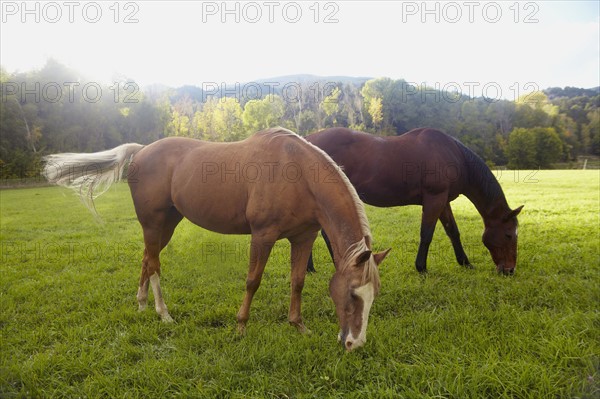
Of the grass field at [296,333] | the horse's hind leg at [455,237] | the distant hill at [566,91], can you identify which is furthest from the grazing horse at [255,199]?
the distant hill at [566,91]

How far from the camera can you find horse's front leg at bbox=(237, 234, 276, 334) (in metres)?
3.38

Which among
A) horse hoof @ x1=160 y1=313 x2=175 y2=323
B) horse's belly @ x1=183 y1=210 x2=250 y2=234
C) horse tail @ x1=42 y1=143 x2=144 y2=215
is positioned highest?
horse tail @ x1=42 y1=143 x2=144 y2=215

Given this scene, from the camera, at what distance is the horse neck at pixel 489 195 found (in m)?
5.17

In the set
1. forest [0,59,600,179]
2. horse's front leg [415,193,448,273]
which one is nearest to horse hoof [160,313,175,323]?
horse's front leg [415,193,448,273]

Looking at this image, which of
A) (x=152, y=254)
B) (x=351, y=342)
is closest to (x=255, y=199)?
(x=351, y=342)

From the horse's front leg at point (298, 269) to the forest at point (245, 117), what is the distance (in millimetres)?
15846

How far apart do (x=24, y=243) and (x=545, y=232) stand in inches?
503

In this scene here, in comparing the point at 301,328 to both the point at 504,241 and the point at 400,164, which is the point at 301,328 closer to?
the point at 400,164

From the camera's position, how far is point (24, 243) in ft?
26.9

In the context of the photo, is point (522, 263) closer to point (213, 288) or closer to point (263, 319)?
point (263, 319)

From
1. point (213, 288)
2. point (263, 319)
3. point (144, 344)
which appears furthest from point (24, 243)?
point (263, 319)

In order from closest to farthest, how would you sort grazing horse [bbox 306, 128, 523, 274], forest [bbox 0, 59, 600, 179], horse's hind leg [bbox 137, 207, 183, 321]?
horse's hind leg [bbox 137, 207, 183, 321], grazing horse [bbox 306, 128, 523, 274], forest [bbox 0, 59, 600, 179]

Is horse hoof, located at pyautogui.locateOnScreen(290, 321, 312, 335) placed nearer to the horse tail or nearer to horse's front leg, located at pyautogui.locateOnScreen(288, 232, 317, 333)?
horse's front leg, located at pyautogui.locateOnScreen(288, 232, 317, 333)

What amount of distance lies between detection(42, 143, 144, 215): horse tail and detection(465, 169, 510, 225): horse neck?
529 centimetres
